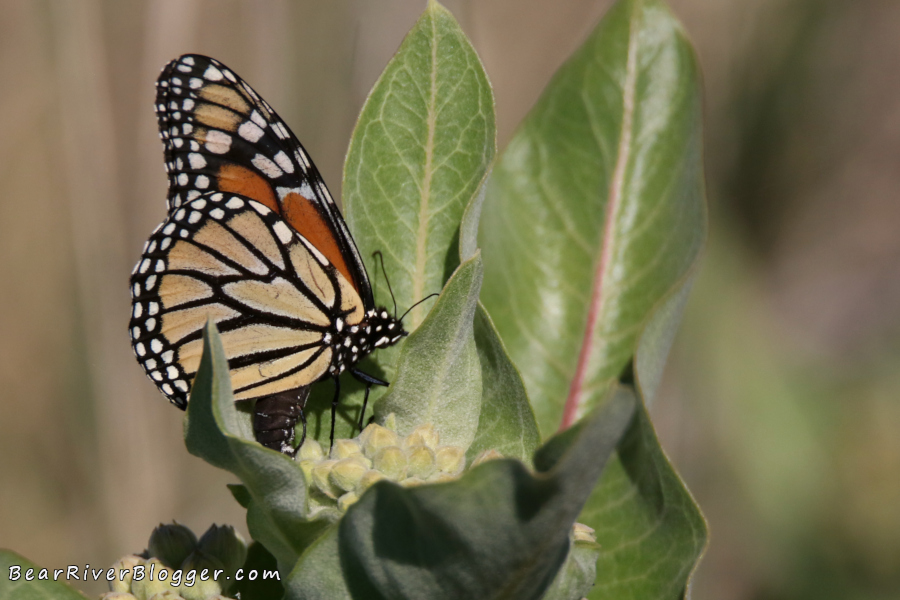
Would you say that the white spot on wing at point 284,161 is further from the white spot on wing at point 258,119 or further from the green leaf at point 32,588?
the green leaf at point 32,588

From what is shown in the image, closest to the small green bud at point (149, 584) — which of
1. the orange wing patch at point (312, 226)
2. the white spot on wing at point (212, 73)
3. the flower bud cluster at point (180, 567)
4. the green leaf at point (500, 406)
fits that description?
the flower bud cluster at point (180, 567)

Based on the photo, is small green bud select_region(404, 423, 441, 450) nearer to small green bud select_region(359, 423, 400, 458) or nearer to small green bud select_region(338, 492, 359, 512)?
small green bud select_region(359, 423, 400, 458)

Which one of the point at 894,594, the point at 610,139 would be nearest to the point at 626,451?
the point at 610,139

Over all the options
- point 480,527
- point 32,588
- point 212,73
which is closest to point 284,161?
point 212,73

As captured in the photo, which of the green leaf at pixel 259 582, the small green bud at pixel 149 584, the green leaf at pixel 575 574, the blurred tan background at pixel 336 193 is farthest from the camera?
the blurred tan background at pixel 336 193

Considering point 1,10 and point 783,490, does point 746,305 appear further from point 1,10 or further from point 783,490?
point 1,10

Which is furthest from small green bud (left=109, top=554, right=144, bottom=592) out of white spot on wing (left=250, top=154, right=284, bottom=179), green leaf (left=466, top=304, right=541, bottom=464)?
white spot on wing (left=250, top=154, right=284, bottom=179)

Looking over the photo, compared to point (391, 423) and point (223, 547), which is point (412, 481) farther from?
point (223, 547)
